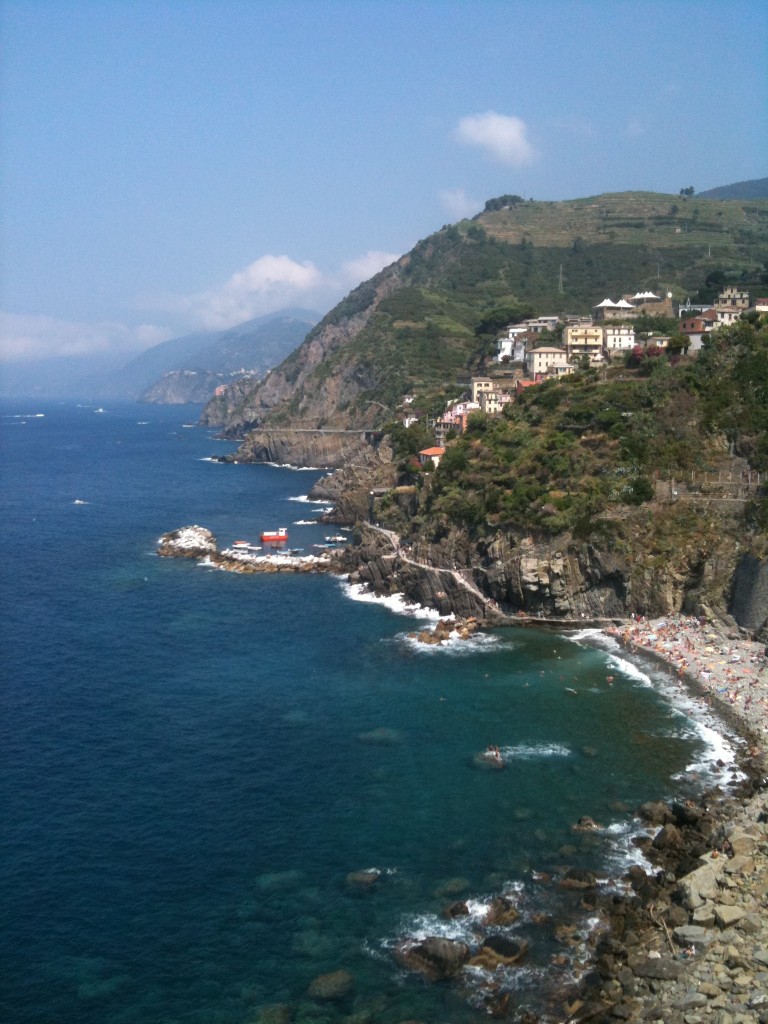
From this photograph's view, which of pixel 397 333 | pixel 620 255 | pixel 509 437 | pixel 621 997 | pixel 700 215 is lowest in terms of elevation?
pixel 621 997

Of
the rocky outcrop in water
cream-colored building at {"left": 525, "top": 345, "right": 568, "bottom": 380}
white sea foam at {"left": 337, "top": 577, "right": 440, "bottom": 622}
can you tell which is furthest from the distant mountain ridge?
white sea foam at {"left": 337, "top": 577, "right": 440, "bottom": 622}

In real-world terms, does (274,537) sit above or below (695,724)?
above

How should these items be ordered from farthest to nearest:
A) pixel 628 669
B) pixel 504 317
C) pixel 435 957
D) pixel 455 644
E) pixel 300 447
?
pixel 300 447
pixel 504 317
pixel 455 644
pixel 628 669
pixel 435 957

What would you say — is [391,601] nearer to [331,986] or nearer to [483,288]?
[331,986]

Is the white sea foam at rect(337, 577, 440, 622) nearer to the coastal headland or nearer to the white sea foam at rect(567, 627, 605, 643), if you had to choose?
the white sea foam at rect(567, 627, 605, 643)

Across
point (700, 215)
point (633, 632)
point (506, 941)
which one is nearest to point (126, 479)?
point (633, 632)

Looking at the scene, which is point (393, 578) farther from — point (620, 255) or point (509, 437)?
point (620, 255)

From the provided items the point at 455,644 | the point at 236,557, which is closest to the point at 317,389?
→ the point at 236,557
